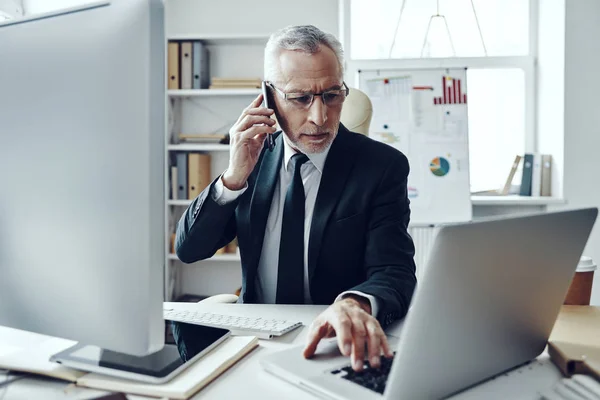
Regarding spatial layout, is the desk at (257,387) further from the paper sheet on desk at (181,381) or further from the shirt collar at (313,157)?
the shirt collar at (313,157)

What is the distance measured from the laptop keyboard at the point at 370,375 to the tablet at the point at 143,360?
0.21 metres

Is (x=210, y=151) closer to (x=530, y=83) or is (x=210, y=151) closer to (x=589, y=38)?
(x=530, y=83)

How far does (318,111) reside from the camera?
1.37m

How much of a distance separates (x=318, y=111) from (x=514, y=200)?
231 cm

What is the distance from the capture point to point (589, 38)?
3.21m

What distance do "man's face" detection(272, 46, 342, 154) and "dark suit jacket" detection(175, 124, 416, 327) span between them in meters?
0.09

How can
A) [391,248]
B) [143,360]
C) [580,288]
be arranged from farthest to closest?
[391,248], [580,288], [143,360]

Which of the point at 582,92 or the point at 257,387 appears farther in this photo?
the point at 582,92

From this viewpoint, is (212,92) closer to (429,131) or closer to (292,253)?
(429,131)

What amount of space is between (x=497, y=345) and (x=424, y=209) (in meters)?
2.65

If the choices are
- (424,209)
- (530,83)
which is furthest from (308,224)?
(530,83)

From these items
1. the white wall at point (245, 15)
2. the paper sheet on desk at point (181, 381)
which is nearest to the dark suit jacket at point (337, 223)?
the paper sheet on desk at point (181, 381)

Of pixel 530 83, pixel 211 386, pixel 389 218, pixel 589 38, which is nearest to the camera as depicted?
pixel 211 386

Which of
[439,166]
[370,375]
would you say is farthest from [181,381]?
[439,166]
